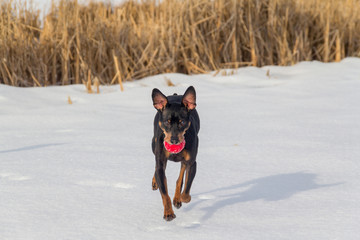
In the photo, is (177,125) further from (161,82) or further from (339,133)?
(161,82)

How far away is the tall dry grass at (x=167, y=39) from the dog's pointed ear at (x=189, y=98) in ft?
13.0

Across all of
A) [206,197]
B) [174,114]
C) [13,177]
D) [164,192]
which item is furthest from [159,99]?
[13,177]

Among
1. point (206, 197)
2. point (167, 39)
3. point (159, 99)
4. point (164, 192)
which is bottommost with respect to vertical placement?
point (206, 197)

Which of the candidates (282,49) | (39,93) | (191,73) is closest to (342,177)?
(39,93)

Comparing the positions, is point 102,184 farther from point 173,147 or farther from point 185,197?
point 173,147

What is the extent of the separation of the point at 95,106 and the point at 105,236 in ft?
10.8

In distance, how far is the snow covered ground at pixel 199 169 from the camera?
2320mm

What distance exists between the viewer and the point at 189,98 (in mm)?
2332

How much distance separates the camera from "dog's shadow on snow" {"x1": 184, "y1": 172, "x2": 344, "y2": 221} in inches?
105

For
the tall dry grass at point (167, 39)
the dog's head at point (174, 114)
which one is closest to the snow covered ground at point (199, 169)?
the dog's head at point (174, 114)

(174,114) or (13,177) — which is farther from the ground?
(174,114)

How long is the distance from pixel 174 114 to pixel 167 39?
5136 mm

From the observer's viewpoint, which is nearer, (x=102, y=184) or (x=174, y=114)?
(x=174, y=114)

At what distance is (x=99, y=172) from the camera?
10.1ft
